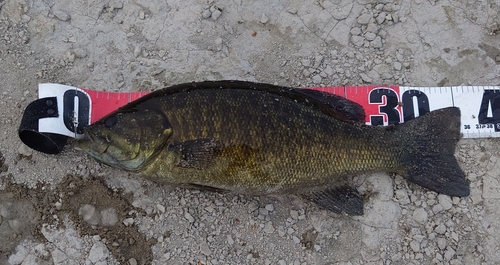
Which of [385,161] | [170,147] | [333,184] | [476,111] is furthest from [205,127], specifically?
[476,111]

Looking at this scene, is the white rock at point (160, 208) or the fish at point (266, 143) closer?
the fish at point (266, 143)

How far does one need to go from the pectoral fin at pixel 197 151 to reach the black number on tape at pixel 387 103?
1.58 m

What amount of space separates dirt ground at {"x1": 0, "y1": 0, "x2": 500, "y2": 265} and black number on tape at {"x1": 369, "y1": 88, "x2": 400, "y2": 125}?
0.15 metres

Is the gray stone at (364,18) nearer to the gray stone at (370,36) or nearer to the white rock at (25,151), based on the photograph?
the gray stone at (370,36)

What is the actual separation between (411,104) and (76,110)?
121 inches

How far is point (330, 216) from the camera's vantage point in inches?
165

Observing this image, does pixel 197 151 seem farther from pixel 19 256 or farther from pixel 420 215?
pixel 420 215

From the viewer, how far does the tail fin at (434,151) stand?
4.02 meters

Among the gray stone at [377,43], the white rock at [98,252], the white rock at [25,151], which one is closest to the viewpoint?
the white rock at [98,252]

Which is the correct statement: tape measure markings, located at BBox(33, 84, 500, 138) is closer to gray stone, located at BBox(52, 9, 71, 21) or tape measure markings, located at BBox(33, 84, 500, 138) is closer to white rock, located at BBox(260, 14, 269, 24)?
gray stone, located at BBox(52, 9, 71, 21)

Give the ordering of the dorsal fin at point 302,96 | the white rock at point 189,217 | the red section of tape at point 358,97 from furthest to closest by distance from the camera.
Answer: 1. the red section of tape at point 358,97
2. the white rock at point 189,217
3. the dorsal fin at point 302,96

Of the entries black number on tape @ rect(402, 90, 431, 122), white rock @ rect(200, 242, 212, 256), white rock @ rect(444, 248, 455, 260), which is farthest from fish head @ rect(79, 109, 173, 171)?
white rock @ rect(444, 248, 455, 260)

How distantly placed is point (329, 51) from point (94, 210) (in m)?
2.61

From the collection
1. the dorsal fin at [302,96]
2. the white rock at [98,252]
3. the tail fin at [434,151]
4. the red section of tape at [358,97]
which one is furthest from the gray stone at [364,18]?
the white rock at [98,252]
